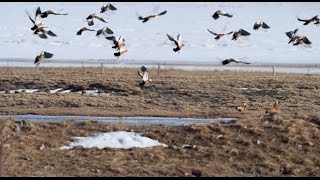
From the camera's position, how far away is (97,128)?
57.4 ft

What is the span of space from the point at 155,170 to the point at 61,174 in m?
1.87

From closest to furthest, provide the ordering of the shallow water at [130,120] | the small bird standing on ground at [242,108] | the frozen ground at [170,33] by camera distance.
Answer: the shallow water at [130,120] < the small bird standing on ground at [242,108] < the frozen ground at [170,33]

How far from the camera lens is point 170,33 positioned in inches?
2490

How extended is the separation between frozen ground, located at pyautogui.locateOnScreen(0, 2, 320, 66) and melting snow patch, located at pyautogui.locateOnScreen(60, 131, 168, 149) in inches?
1161

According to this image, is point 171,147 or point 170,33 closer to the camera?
point 171,147

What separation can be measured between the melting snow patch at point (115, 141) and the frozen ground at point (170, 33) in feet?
96.8

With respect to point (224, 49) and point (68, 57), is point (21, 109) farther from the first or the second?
point (224, 49)

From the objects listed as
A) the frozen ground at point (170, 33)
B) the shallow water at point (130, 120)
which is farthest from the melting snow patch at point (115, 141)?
the frozen ground at point (170, 33)

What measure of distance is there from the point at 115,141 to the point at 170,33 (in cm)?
4685

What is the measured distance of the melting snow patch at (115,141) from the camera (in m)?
16.6

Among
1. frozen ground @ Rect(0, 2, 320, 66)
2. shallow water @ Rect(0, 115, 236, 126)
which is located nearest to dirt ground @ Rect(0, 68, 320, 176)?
shallow water @ Rect(0, 115, 236, 126)

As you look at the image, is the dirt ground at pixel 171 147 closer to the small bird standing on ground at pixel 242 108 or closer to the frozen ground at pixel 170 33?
the small bird standing on ground at pixel 242 108

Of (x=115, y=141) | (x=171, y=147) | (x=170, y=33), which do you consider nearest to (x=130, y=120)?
(x=115, y=141)

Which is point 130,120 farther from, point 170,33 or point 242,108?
point 170,33
